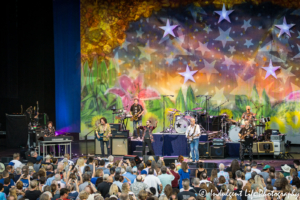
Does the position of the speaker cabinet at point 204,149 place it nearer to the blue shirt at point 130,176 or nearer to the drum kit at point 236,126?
the drum kit at point 236,126

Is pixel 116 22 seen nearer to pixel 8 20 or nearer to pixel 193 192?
pixel 8 20

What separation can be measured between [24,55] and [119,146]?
7.24m

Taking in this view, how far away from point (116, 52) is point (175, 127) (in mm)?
6258

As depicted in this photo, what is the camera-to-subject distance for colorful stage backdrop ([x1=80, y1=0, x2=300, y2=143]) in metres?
18.0

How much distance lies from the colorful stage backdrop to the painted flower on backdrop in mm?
54

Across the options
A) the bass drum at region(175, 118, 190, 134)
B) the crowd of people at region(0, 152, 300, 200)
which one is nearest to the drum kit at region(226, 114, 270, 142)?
the bass drum at region(175, 118, 190, 134)

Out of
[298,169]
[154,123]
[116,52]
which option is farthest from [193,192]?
[116,52]

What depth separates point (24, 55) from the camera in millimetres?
17719

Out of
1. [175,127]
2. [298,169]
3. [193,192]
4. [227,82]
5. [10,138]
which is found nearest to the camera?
[193,192]

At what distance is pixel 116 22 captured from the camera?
1902 centimetres

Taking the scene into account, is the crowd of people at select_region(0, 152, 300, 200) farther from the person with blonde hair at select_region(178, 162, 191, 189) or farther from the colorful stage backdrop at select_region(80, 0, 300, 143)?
the colorful stage backdrop at select_region(80, 0, 300, 143)

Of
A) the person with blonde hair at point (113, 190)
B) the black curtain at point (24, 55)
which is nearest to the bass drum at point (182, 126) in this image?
the black curtain at point (24, 55)

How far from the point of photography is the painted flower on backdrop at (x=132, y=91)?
61.7 ft

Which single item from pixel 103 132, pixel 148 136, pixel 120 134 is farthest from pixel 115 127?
pixel 148 136
